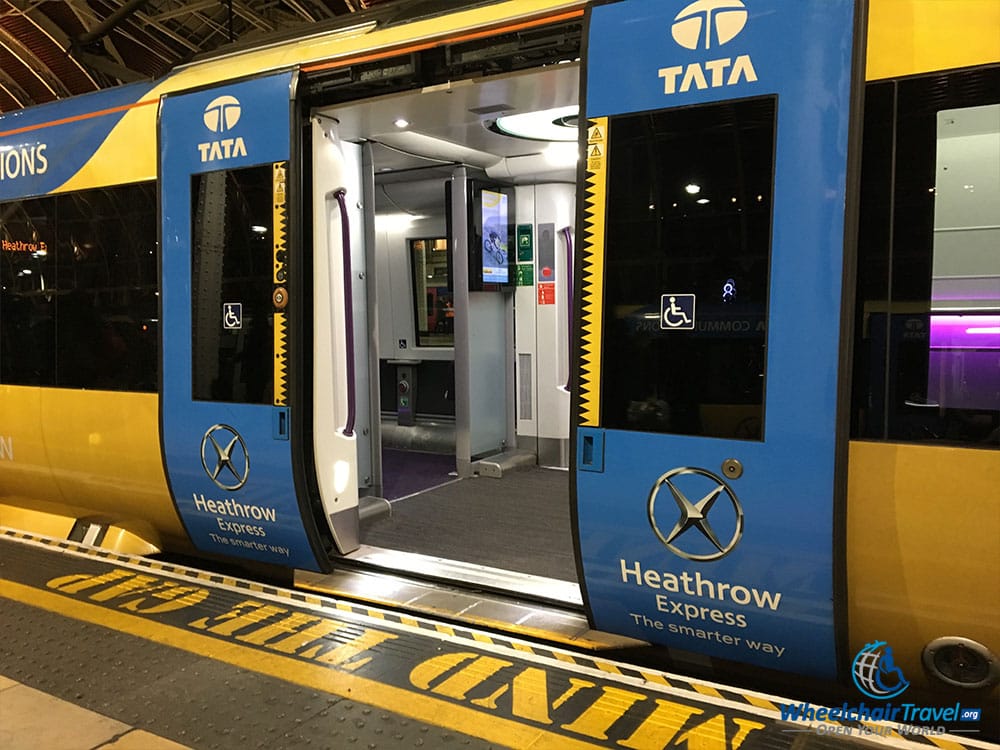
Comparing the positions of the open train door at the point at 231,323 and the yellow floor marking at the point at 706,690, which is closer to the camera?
the yellow floor marking at the point at 706,690

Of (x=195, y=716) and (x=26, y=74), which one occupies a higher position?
(x=26, y=74)

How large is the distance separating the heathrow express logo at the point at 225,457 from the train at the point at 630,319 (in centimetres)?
3

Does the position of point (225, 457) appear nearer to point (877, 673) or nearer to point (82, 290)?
point (82, 290)

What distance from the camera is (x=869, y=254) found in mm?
2387

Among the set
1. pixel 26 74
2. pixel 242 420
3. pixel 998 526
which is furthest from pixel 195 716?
pixel 26 74

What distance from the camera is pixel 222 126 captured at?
3.83 metres

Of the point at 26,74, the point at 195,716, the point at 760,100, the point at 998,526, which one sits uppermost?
the point at 26,74

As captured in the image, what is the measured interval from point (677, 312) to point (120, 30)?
9083mm

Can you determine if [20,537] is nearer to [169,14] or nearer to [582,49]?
[582,49]

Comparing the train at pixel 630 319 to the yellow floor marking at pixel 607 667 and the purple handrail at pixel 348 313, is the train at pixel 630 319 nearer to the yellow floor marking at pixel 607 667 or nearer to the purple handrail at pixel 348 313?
the purple handrail at pixel 348 313

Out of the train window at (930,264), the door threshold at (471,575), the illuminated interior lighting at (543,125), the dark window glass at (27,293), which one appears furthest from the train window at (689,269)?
the dark window glass at (27,293)

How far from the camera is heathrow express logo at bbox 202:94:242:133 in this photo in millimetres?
3783

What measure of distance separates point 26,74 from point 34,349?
752 cm

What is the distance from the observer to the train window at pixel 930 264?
223 cm
